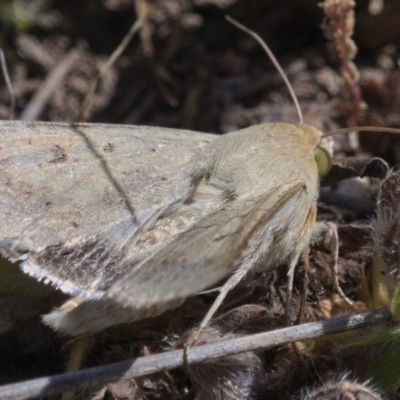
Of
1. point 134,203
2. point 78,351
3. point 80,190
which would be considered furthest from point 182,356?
point 80,190

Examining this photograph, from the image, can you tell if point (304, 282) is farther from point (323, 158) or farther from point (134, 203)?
point (134, 203)

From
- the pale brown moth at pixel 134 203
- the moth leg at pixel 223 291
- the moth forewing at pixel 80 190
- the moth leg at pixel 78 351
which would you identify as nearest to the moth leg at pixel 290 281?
the pale brown moth at pixel 134 203

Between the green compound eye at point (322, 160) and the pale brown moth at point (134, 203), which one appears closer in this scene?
the pale brown moth at point (134, 203)

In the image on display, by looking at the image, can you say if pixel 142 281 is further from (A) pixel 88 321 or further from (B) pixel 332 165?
(B) pixel 332 165

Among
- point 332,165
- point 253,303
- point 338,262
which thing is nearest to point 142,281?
point 253,303

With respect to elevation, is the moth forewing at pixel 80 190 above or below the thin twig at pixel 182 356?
above

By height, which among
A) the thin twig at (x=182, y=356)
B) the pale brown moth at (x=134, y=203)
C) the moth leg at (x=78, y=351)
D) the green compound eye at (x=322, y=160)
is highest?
the pale brown moth at (x=134, y=203)

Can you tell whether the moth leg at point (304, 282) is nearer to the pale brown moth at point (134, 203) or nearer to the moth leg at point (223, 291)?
the pale brown moth at point (134, 203)

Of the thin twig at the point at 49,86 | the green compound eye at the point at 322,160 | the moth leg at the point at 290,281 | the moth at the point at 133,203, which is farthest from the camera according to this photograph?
the thin twig at the point at 49,86
